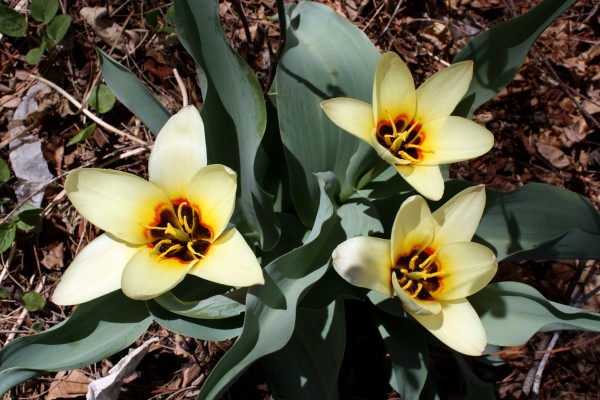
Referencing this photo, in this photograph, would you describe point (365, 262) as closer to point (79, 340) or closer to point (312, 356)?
point (312, 356)

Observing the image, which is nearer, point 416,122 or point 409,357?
point 416,122

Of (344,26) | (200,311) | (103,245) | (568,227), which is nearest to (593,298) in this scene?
(568,227)

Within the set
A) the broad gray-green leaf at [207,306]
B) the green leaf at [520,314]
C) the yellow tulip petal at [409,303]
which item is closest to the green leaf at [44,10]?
the broad gray-green leaf at [207,306]

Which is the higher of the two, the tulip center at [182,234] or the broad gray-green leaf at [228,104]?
the broad gray-green leaf at [228,104]

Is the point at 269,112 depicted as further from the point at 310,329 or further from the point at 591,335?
the point at 591,335

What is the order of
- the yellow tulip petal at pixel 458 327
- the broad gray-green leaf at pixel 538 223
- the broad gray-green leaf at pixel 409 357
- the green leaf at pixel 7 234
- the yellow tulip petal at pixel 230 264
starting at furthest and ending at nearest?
the green leaf at pixel 7 234 → the broad gray-green leaf at pixel 409 357 → the broad gray-green leaf at pixel 538 223 → the yellow tulip petal at pixel 458 327 → the yellow tulip petal at pixel 230 264

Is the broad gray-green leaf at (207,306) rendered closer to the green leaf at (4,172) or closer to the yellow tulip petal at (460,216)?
the yellow tulip petal at (460,216)

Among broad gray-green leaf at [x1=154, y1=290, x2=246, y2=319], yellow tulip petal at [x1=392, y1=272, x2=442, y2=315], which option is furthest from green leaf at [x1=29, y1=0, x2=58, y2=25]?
yellow tulip petal at [x1=392, y1=272, x2=442, y2=315]

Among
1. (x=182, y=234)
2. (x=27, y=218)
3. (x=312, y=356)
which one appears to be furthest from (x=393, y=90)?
(x=27, y=218)
